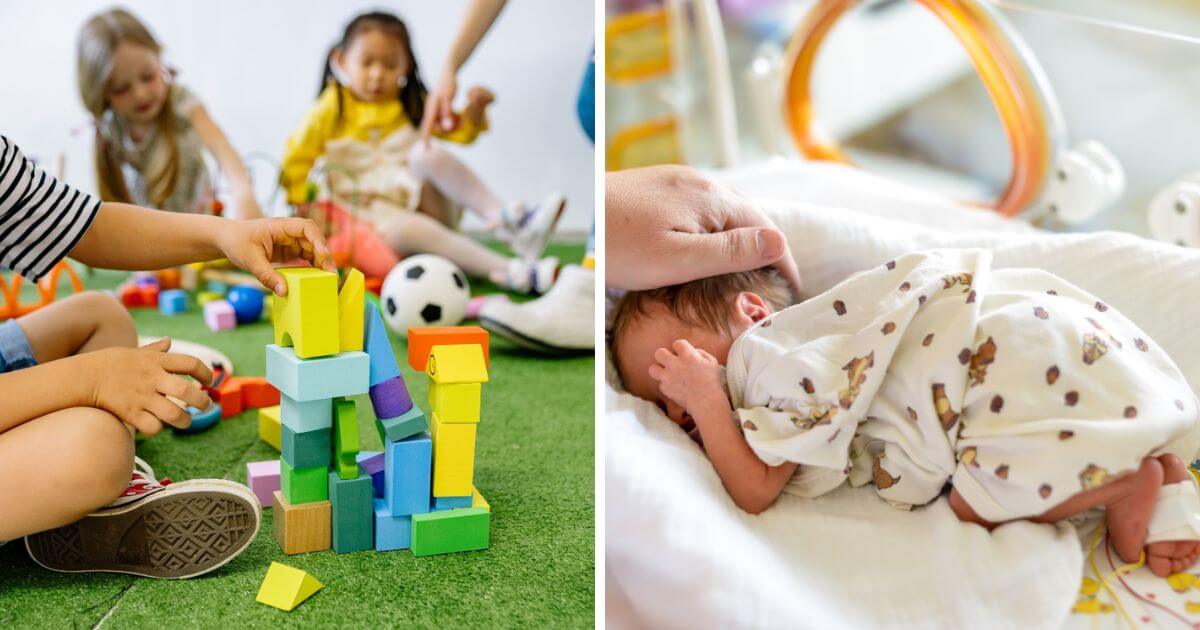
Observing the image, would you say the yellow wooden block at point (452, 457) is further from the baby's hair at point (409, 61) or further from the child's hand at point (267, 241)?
the baby's hair at point (409, 61)

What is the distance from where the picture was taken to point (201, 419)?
44.4 inches

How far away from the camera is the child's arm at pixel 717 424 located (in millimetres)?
754

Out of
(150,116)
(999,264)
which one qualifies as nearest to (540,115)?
(150,116)

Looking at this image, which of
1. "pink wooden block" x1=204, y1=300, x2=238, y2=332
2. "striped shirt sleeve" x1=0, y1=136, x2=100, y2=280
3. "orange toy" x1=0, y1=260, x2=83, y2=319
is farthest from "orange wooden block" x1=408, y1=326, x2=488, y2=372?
"orange toy" x1=0, y1=260, x2=83, y2=319

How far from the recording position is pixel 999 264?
37.8 inches

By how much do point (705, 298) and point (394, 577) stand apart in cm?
37

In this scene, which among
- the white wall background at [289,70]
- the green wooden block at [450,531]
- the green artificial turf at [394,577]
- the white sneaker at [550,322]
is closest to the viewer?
the green artificial turf at [394,577]

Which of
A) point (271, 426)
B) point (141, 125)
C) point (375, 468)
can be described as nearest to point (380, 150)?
point (141, 125)

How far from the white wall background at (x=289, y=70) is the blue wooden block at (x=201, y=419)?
1.74m

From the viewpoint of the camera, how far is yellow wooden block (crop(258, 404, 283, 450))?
41.8 inches

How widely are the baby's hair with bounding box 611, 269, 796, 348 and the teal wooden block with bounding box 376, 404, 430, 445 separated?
0.22 meters

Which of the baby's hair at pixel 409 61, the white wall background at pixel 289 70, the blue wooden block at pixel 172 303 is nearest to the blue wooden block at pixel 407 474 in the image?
the blue wooden block at pixel 172 303

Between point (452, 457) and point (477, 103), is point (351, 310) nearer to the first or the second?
point (452, 457)

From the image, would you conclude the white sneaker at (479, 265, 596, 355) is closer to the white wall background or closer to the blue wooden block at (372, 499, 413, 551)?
the blue wooden block at (372, 499, 413, 551)
